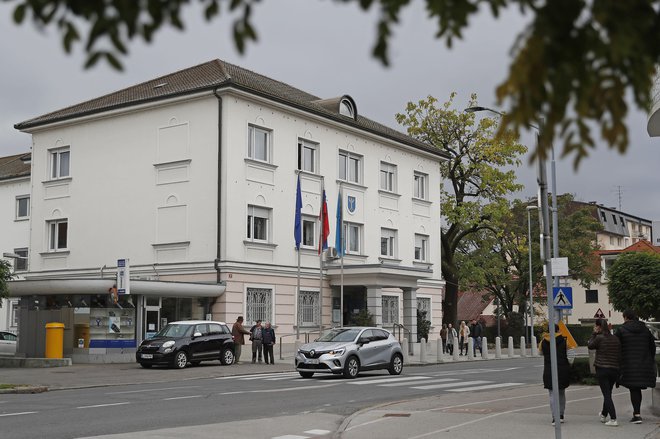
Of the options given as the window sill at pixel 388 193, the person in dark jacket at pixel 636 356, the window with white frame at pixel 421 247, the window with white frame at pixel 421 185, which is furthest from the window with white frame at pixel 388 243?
the person in dark jacket at pixel 636 356

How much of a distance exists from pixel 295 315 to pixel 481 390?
55.7 ft

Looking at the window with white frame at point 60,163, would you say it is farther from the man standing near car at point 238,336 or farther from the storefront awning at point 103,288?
the man standing near car at point 238,336

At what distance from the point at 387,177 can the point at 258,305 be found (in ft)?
38.0

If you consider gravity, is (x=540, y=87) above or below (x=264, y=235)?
below

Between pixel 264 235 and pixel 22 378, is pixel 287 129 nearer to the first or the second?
pixel 264 235

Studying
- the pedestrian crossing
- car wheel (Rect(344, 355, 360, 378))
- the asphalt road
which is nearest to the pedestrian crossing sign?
the asphalt road

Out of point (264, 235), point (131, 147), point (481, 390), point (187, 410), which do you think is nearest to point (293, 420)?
point (187, 410)

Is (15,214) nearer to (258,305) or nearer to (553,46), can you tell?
(258,305)

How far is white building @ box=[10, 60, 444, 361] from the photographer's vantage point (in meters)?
33.2

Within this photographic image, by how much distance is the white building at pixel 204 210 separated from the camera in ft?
109

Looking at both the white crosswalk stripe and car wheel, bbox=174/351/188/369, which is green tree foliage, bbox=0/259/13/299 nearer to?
car wheel, bbox=174/351/188/369

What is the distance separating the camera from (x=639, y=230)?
130 m

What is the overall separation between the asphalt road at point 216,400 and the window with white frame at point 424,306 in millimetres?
18928

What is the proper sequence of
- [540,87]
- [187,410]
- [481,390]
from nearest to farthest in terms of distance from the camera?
1. [540,87]
2. [187,410]
3. [481,390]
